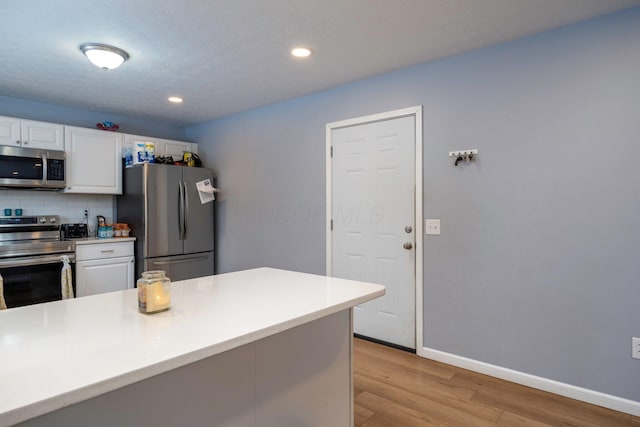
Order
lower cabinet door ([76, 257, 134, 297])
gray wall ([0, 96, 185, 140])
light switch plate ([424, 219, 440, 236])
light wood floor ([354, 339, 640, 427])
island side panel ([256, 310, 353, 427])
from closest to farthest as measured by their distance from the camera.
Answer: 1. island side panel ([256, 310, 353, 427])
2. light wood floor ([354, 339, 640, 427])
3. light switch plate ([424, 219, 440, 236])
4. lower cabinet door ([76, 257, 134, 297])
5. gray wall ([0, 96, 185, 140])

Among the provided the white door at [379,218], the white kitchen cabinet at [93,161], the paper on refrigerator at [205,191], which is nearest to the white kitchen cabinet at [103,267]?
the white kitchen cabinet at [93,161]

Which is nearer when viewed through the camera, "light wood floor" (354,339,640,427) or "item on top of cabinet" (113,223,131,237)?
"light wood floor" (354,339,640,427)

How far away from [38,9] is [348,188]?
2.50m

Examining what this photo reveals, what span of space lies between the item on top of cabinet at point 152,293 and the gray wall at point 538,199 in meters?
2.18

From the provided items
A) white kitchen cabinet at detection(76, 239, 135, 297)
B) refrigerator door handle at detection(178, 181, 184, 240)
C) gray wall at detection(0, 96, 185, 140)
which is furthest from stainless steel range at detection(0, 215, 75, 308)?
gray wall at detection(0, 96, 185, 140)

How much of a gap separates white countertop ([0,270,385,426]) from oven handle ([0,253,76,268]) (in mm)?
2578

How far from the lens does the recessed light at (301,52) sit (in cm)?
261

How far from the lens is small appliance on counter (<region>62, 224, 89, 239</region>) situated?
3922 mm

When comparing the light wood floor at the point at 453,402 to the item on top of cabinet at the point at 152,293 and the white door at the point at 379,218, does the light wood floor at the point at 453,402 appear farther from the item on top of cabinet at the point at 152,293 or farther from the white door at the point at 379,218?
the item on top of cabinet at the point at 152,293

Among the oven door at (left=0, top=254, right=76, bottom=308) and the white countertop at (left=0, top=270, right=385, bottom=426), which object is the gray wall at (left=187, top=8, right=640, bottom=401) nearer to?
the white countertop at (left=0, top=270, right=385, bottom=426)

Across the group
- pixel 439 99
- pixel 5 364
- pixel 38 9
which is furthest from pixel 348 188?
pixel 5 364

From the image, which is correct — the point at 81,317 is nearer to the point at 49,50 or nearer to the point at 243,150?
the point at 49,50

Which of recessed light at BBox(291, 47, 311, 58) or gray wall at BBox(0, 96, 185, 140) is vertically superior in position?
recessed light at BBox(291, 47, 311, 58)

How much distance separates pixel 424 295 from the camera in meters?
2.93
